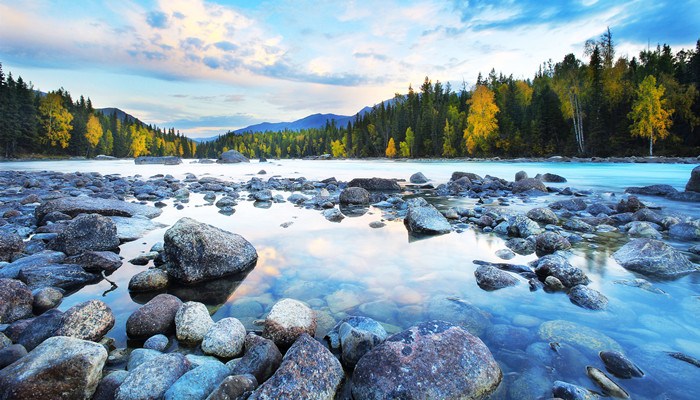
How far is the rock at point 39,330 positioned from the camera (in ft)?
8.13

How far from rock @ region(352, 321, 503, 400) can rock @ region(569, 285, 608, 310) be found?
1.78 metres


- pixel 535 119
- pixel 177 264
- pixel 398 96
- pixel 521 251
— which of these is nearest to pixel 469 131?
pixel 535 119

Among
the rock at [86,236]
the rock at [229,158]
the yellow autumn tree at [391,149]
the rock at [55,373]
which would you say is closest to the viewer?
the rock at [55,373]

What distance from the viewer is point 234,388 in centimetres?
191

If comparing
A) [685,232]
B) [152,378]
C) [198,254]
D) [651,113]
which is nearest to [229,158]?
[198,254]

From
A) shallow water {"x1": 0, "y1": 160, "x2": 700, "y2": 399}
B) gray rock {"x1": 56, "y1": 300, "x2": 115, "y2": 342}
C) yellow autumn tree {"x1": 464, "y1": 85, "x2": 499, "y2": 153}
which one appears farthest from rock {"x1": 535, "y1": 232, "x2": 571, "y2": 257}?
yellow autumn tree {"x1": 464, "y1": 85, "x2": 499, "y2": 153}

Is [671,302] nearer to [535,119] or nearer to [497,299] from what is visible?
[497,299]

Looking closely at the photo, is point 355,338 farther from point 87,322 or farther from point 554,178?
point 554,178

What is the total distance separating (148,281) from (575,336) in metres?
4.69

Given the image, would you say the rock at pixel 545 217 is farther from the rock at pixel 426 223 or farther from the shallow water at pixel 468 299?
the rock at pixel 426 223

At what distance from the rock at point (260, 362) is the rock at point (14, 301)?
245 centimetres

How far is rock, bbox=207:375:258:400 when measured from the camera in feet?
6.10

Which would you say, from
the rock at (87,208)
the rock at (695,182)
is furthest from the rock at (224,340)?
the rock at (695,182)

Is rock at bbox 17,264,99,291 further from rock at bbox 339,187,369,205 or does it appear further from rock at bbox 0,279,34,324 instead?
rock at bbox 339,187,369,205
